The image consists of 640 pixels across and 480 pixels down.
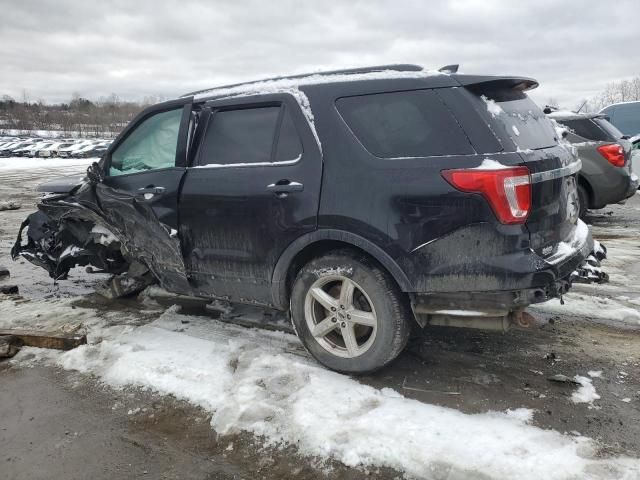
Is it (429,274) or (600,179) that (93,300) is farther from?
(600,179)

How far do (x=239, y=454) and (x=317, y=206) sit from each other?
5.01ft

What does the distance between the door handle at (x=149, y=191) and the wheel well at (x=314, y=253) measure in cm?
132

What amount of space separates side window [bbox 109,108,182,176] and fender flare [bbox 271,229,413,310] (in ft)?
4.49

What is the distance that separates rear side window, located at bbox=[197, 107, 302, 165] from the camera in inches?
137

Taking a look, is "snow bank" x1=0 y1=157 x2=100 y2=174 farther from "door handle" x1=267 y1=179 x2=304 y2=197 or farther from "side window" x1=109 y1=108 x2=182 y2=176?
"door handle" x1=267 y1=179 x2=304 y2=197

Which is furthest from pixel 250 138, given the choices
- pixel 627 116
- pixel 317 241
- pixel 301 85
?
A: pixel 627 116

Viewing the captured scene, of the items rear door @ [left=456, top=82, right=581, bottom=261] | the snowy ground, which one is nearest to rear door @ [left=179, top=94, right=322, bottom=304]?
the snowy ground

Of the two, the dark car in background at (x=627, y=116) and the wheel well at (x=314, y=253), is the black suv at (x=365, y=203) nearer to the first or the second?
the wheel well at (x=314, y=253)

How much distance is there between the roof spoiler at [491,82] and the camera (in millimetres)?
2986

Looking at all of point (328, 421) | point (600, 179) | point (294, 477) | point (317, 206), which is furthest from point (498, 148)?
point (600, 179)

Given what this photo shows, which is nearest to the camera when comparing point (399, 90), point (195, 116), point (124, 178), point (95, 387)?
point (399, 90)

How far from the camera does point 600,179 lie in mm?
7891

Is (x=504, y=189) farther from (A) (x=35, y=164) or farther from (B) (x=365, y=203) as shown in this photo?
(A) (x=35, y=164)

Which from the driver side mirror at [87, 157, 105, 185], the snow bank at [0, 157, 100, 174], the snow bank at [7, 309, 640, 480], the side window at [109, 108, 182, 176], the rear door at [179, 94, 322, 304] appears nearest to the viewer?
the snow bank at [7, 309, 640, 480]
